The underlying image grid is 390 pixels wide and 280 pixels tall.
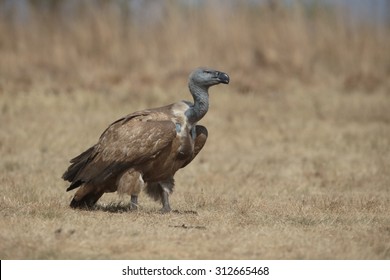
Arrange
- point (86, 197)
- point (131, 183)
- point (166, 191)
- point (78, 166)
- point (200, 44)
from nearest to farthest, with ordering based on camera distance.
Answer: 1. point (131, 183)
2. point (86, 197)
3. point (78, 166)
4. point (166, 191)
5. point (200, 44)

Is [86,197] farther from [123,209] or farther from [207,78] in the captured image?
[207,78]

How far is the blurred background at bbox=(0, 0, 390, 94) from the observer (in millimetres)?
18312

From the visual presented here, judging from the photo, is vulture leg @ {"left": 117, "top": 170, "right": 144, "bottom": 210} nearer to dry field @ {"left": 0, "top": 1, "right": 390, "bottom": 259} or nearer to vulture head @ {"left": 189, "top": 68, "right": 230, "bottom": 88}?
dry field @ {"left": 0, "top": 1, "right": 390, "bottom": 259}

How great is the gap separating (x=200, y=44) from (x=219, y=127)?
3931mm

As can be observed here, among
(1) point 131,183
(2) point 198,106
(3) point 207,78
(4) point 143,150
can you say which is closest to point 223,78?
(3) point 207,78

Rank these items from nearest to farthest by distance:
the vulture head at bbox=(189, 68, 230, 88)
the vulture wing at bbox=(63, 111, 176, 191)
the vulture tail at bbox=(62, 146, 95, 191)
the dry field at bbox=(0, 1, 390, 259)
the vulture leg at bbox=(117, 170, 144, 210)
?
the dry field at bbox=(0, 1, 390, 259) < the vulture wing at bbox=(63, 111, 176, 191) < the vulture leg at bbox=(117, 170, 144, 210) < the vulture tail at bbox=(62, 146, 95, 191) < the vulture head at bbox=(189, 68, 230, 88)

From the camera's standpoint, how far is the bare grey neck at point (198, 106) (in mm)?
8820

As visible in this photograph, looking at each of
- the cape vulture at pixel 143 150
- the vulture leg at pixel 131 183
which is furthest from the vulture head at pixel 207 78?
the vulture leg at pixel 131 183

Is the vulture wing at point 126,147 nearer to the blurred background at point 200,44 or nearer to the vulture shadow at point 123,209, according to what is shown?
the vulture shadow at point 123,209

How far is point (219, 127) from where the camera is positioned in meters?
15.4

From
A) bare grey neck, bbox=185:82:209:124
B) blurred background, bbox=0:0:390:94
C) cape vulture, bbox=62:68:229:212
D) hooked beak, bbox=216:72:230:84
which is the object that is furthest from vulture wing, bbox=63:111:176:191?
blurred background, bbox=0:0:390:94
